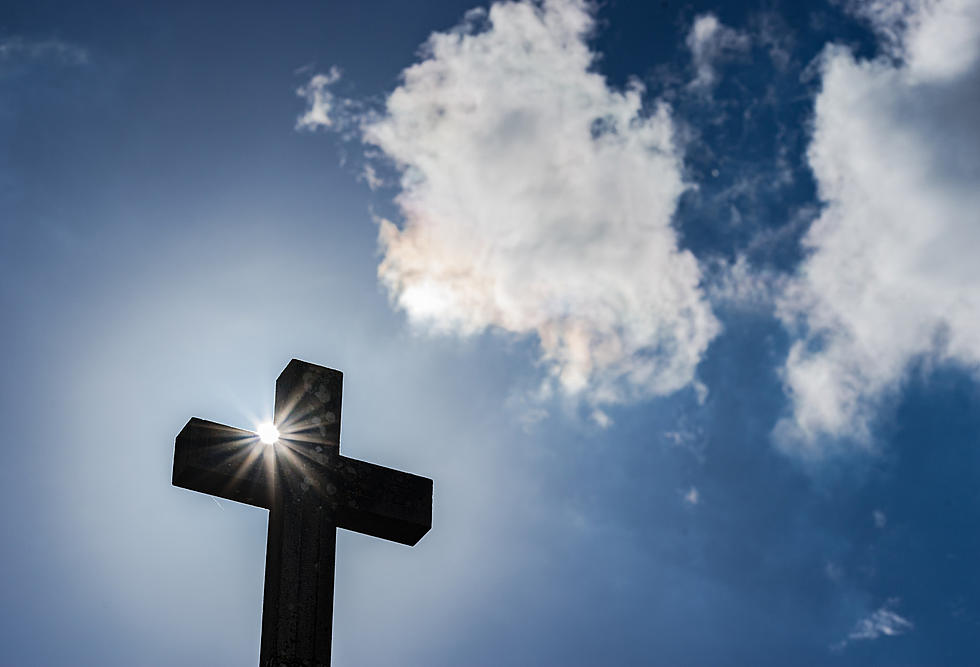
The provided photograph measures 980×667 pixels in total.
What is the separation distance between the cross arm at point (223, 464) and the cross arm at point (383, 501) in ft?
1.73

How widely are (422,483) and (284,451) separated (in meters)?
1.06

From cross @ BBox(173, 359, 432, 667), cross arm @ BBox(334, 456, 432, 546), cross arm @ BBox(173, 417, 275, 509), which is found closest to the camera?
cross @ BBox(173, 359, 432, 667)

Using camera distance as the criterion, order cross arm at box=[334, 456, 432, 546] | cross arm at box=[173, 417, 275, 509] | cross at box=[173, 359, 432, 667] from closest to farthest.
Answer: cross at box=[173, 359, 432, 667] → cross arm at box=[173, 417, 275, 509] → cross arm at box=[334, 456, 432, 546]

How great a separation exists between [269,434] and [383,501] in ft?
2.98

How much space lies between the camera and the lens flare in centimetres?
757

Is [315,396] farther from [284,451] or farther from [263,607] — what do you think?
[263,607]

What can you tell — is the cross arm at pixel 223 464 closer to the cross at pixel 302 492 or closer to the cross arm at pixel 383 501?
the cross at pixel 302 492

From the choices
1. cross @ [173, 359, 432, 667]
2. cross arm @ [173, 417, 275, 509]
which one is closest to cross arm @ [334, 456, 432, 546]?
cross @ [173, 359, 432, 667]

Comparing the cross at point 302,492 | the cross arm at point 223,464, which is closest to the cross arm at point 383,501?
the cross at point 302,492

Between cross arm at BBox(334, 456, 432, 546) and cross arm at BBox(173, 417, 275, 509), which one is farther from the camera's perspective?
cross arm at BBox(334, 456, 432, 546)

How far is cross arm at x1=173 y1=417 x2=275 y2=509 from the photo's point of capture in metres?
7.16

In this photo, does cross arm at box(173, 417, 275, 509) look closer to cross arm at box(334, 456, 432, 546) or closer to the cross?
the cross

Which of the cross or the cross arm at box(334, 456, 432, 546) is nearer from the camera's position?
the cross

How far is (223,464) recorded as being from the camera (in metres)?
7.21
